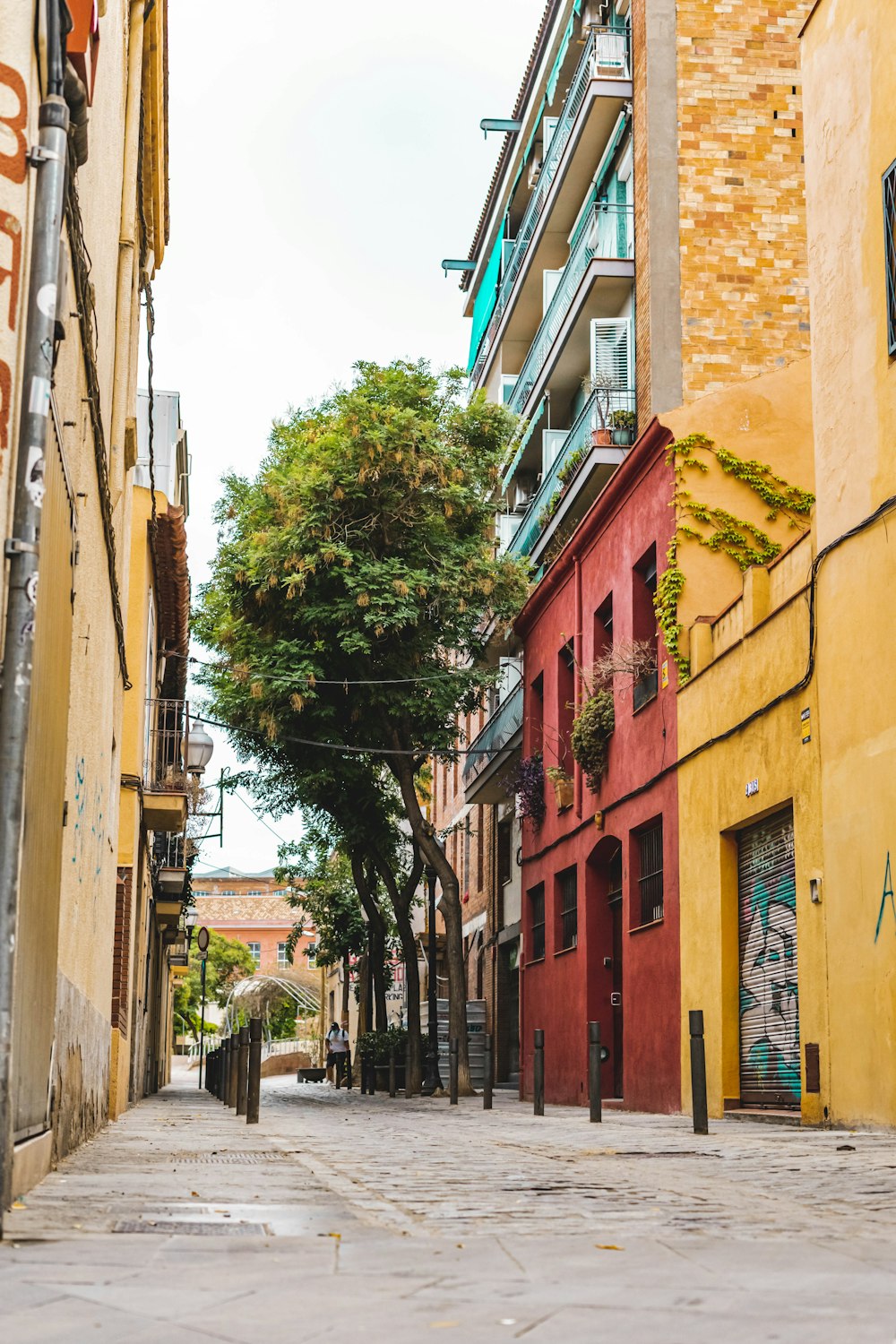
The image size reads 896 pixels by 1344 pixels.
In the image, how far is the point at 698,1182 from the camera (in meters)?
7.76

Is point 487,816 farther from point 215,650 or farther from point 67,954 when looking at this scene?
point 67,954

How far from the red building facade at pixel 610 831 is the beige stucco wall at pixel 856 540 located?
180 inches

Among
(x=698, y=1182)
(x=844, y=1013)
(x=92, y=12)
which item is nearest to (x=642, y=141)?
(x=844, y=1013)

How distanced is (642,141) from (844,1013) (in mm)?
14843

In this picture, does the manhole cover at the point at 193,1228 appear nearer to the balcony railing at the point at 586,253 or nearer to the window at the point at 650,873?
the window at the point at 650,873

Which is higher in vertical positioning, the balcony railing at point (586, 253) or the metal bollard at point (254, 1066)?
the balcony railing at point (586, 253)

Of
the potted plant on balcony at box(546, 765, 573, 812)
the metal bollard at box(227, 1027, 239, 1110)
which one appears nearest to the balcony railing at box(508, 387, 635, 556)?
the potted plant on balcony at box(546, 765, 573, 812)

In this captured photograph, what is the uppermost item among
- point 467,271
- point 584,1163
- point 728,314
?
point 467,271

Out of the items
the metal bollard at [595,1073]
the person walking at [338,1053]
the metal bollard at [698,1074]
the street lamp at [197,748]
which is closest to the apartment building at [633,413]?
the metal bollard at [595,1073]

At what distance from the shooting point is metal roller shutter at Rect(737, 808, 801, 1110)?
14.2 meters

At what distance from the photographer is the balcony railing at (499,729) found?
2825 cm

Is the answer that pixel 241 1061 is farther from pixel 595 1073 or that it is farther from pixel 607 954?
pixel 607 954

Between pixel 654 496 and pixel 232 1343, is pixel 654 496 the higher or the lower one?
the higher one

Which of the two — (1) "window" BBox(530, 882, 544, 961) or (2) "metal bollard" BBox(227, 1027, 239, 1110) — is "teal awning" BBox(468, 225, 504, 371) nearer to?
(1) "window" BBox(530, 882, 544, 961)
